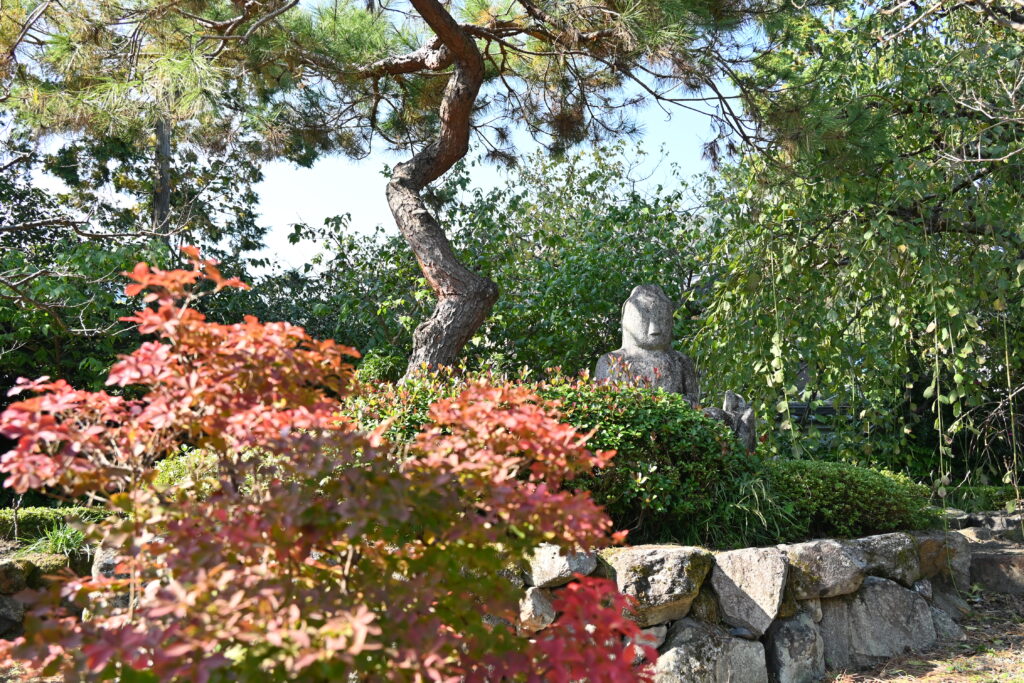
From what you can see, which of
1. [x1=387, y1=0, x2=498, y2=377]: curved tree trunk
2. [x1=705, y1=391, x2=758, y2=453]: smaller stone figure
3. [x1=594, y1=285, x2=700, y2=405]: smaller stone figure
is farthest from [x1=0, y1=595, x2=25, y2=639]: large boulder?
[x1=705, y1=391, x2=758, y2=453]: smaller stone figure

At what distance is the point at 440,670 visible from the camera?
6.07 feet

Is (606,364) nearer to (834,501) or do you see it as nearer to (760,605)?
(834,501)

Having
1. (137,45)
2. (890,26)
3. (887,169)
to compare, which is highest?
(137,45)

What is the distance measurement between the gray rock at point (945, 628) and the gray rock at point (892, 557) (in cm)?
23

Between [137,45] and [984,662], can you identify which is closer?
[984,662]

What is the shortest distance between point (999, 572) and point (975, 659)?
1.23m

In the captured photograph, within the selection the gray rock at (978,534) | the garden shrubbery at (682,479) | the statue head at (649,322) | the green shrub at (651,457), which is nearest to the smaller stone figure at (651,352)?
the statue head at (649,322)

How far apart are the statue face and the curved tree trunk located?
996mm

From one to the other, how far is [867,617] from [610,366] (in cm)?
211

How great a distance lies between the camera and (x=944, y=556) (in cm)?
469

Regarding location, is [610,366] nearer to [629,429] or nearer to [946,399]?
[629,429]

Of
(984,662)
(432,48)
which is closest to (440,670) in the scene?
(984,662)

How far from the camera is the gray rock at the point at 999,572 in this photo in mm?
5027

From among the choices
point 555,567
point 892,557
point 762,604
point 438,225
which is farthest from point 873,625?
point 438,225
